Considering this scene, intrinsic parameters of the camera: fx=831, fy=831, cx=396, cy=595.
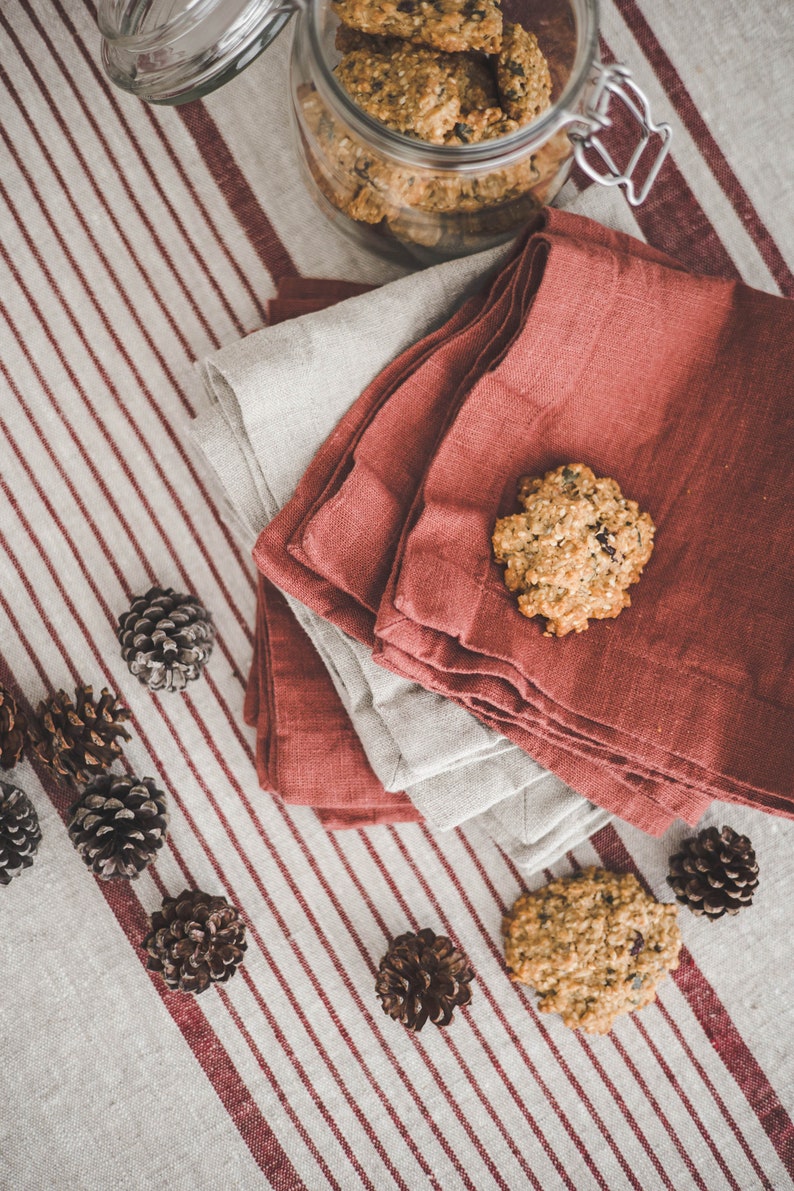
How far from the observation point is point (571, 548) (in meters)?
0.69

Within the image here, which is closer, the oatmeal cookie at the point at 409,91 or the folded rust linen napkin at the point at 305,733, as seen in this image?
the oatmeal cookie at the point at 409,91

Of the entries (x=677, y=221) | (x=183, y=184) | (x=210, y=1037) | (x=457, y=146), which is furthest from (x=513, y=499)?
(x=210, y=1037)

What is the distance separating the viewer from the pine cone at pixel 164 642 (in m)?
0.81

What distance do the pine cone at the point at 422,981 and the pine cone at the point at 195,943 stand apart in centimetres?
15

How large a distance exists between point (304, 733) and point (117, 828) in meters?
0.21

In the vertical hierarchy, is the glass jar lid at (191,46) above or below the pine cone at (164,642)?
above

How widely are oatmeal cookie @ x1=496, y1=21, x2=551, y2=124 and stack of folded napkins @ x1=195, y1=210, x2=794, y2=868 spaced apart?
0.10 meters

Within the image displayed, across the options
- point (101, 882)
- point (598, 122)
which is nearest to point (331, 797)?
point (101, 882)

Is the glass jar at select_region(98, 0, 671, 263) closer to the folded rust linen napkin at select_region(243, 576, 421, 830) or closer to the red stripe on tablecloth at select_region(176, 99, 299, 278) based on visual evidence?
the red stripe on tablecloth at select_region(176, 99, 299, 278)

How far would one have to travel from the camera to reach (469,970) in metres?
0.85

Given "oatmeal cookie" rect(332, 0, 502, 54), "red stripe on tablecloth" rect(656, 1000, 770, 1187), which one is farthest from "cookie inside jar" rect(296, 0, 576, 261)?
"red stripe on tablecloth" rect(656, 1000, 770, 1187)

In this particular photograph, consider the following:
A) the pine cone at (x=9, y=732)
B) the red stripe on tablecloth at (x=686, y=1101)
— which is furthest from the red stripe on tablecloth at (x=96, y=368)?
the red stripe on tablecloth at (x=686, y=1101)

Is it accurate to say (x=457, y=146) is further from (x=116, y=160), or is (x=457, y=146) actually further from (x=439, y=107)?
(x=116, y=160)

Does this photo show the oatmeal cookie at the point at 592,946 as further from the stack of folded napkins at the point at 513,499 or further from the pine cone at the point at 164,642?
the pine cone at the point at 164,642
